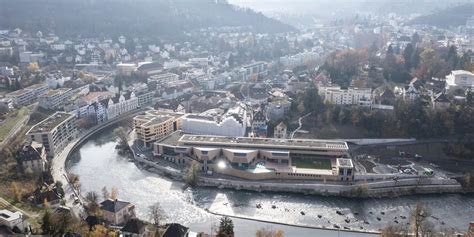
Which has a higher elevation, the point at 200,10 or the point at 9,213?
the point at 200,10

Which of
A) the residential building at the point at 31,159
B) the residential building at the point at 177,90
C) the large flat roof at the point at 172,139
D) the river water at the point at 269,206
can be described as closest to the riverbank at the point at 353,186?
the river water at the point at 269,206

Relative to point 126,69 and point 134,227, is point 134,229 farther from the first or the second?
point 126,69

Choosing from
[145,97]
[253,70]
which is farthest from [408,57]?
[145,97]

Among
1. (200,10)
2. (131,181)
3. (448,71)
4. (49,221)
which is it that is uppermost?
(200,10)

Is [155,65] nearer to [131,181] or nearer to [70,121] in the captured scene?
[70,121]

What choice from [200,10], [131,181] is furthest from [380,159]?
[200,10]

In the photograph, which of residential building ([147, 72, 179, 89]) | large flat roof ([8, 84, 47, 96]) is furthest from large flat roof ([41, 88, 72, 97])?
residential building ([147, 72, 179, 89])

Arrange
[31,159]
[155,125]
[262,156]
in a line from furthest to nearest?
1. [155,125]
2. [262,156]
3. [31,159]

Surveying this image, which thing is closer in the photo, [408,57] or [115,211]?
[115,211]
